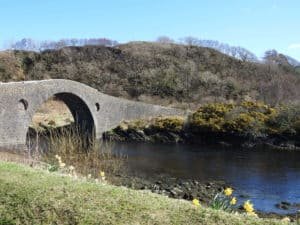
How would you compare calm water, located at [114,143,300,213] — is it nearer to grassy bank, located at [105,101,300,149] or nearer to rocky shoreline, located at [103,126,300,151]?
rocky shoreline, located at [103,126,300,151]

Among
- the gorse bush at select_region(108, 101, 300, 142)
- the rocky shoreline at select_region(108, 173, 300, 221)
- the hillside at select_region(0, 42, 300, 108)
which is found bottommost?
the rocky shoreline at select_region(108, 173, 300, 221)

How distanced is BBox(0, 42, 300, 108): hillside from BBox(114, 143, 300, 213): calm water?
22.4 m

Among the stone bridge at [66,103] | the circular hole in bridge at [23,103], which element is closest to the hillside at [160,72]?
the stone bridge at [66,103]

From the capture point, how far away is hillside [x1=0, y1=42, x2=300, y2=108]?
6306 centimetres

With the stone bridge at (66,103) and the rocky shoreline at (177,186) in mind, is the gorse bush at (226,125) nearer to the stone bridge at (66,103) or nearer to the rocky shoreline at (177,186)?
the stone bridge at (66,103)

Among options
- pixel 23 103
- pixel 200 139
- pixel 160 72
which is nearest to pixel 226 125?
pixel 200 139

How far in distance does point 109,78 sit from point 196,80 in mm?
11662

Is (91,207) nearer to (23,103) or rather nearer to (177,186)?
(177,186)

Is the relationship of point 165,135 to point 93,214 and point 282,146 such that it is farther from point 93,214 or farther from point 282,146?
point 93,214

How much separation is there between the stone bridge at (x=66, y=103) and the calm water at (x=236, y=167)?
21.4ft

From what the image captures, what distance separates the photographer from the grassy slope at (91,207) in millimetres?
6617

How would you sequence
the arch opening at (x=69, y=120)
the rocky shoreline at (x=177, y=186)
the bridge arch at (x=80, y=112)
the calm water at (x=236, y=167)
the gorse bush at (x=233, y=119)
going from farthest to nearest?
the bridge arch at (x=80, y=112)
the arch opening at (x=69, y=120)
the gorse bush at (x=233, y=119)
the calm water at (x=236, y=167)
the rocky shoreline at (x=177, y=186)

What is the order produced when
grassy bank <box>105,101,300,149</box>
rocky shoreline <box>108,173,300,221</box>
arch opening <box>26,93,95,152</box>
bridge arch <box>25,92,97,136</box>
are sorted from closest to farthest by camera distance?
rocky shoreline <box>108,173,300,221</box>
grassy bank <box>105,101,300,149</box>
arch opening <box>26,93,95,152</box>
bridge arch <box>25,92,97,136</box>

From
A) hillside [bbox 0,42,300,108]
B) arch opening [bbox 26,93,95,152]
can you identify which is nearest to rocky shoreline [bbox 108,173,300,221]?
arch opening [bbox 26,93,95,152]
